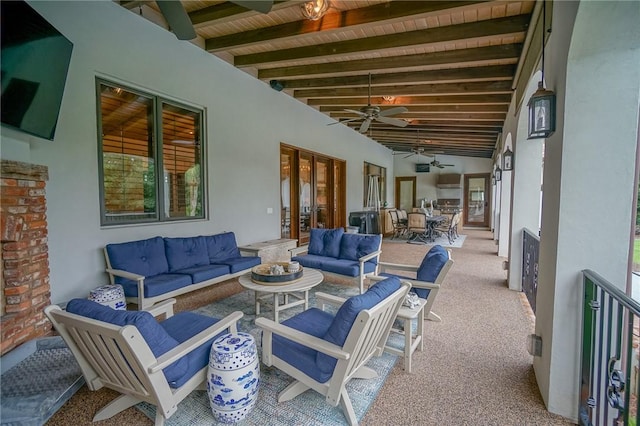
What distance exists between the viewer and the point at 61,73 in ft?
8.58

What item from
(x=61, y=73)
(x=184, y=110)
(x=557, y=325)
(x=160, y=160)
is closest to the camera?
(x=557, y=325)

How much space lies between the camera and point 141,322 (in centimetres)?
163

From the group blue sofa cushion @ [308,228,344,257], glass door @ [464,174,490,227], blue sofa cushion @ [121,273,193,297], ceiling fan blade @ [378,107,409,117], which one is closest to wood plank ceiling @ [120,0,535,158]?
ceiling fan blade @ [378,107,409,117]

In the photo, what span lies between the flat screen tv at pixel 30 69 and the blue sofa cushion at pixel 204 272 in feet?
6.39

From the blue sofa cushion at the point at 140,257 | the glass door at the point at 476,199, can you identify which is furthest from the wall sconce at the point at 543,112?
the glass door at the point at 476,199

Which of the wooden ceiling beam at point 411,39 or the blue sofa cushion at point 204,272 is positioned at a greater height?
the wooden ceiling beam at point 411,39

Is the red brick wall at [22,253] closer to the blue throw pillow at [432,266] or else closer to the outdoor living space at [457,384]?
the outdoor living space at [457,384]

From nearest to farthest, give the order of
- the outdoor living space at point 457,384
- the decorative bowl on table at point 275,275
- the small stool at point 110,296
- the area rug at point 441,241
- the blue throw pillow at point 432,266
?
the outdoor living space at point 457,384, the small stool at point 110,296, the blue throw pillow at point 432,266, the decorative bowl on table at point 275,275, the area rug at point 441,241

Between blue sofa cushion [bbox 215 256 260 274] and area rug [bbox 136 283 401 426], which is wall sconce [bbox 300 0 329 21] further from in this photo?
area rug [bbox 136 283 401 426]

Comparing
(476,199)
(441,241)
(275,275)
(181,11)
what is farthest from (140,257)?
(476,199)

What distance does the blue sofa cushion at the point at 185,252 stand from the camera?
12.8ft

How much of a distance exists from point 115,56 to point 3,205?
6.94ft

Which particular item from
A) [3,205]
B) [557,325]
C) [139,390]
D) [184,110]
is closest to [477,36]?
[557,325]

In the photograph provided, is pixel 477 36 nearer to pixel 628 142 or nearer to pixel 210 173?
pixel 628 142
